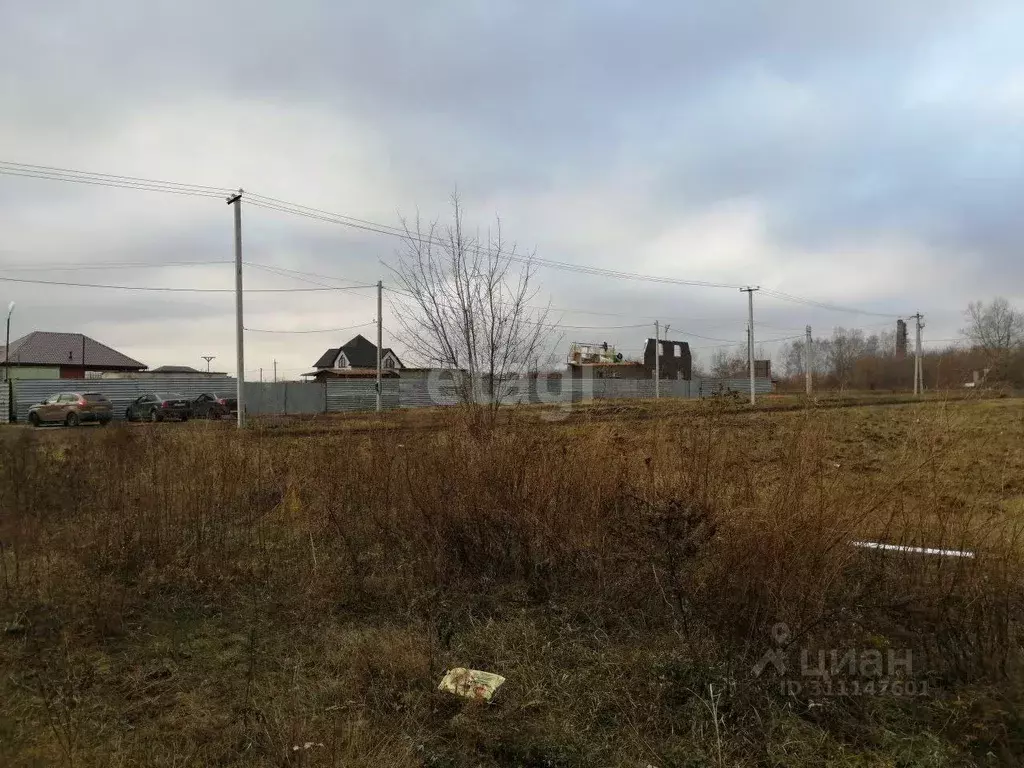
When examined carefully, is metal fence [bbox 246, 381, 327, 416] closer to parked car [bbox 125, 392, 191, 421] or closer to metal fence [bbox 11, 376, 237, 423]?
metal fence [bbox 11, 376, 237, 423]

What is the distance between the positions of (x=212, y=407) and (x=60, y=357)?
30.8 m

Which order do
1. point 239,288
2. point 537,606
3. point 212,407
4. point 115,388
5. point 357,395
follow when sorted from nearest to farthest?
point 537,606
point 239,288
point 212,407
point 115,388
point 357,395

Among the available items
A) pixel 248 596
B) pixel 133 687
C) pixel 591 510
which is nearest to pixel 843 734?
pixel 591 510

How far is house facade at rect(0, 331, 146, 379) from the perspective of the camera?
47938 mm

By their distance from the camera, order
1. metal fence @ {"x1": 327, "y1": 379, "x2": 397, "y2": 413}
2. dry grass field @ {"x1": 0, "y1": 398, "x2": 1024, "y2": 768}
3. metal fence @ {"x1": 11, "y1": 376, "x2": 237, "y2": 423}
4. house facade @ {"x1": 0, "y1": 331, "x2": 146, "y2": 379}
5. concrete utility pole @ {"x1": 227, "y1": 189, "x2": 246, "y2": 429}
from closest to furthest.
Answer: dry grass field @ {"x1": 0, "y1": 398, "x2": 1024, "y2": 768} → concrete utility pole @ {"x1": 227, "y1": 189, "x2": 246, "y2": 429} → metal fence @ {"x1": 11, "y1": 376, "x2": 237, "y2": 423} → metal fence @ {"x1": 327, "y1": 379, "x2": 397, "y2": 413} → house facade @ {"x1": 0, "y1": 331, "x2": 146, "y2": 379}

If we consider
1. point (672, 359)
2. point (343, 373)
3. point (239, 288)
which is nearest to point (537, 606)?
point (239, 288)

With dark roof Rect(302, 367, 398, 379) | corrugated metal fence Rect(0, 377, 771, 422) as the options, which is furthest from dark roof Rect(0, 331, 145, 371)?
corrugated metal fence Rect(0, 377, 771, 422)

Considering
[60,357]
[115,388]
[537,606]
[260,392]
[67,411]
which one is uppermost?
[60,357]

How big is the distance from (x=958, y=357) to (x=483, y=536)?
5.06 m

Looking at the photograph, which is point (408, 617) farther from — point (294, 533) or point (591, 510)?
point (294, 533)

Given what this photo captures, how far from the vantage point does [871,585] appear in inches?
139

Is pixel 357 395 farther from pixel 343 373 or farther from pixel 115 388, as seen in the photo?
pixel 343 373

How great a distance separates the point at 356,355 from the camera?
72.4m

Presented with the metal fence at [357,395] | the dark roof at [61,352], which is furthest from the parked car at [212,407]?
the dark roof at [61,352]
